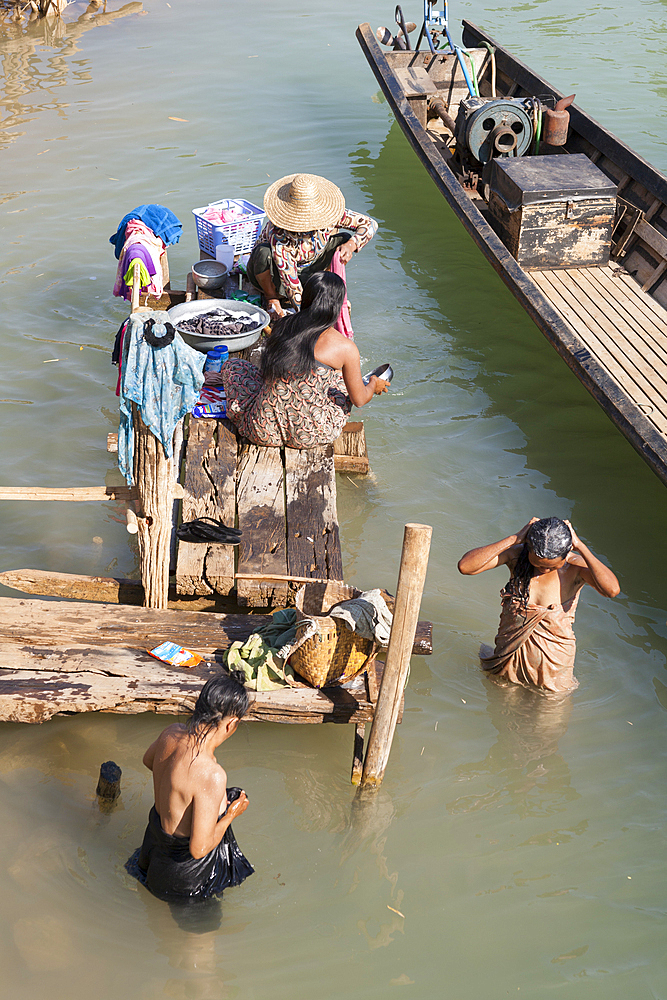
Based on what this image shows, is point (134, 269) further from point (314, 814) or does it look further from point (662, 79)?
point (662, 79)

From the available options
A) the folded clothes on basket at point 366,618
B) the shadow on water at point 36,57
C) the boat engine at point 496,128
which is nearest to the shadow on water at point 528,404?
the boat engine at point 496,128

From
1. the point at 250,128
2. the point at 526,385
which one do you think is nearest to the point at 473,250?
the point at 526,385

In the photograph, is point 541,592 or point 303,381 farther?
point 303,381

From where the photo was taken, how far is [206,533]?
4.73 metres

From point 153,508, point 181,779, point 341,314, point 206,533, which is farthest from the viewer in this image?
point 341,314

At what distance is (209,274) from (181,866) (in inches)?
193

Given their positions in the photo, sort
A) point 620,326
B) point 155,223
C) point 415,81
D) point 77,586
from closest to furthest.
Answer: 1. point 77,586
2. point 155,223
3. point 620,326
4. point 415,81

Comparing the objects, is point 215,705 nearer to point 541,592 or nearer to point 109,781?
point 109,781

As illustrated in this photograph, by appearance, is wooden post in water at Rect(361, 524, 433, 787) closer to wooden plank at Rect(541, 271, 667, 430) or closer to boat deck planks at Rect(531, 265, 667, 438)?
boat deck planks at Rect(531, 265, 667, 438)

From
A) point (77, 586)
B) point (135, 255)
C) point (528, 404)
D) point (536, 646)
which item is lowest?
point (528, 404)

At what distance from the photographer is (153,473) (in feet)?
13.9

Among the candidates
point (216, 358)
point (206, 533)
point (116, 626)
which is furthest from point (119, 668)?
point (216, 358)

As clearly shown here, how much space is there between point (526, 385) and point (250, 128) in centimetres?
743

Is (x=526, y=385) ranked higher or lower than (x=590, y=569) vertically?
lower
